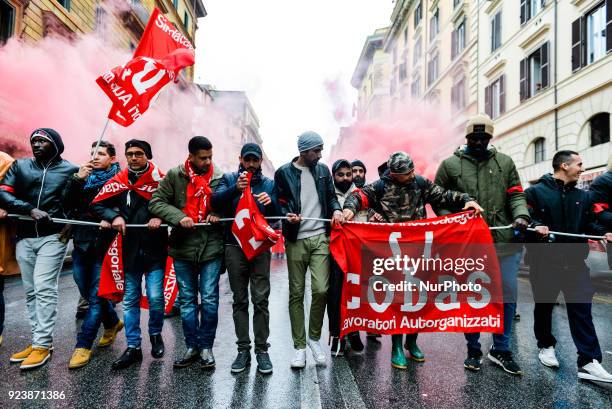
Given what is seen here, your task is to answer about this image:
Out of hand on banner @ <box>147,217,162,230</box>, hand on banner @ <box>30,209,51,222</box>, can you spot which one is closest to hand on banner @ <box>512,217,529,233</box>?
hand on banner @ <box>147,217,162,230</box>

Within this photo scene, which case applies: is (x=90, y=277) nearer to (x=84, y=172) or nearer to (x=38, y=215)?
(x=38, y=215)

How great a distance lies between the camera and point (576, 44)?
14.4 meters

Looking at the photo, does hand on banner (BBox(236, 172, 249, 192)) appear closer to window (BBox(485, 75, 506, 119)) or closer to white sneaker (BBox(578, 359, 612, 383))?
white sneaker (BBox(578, 359, 612, 383))

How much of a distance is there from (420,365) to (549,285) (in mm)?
1445

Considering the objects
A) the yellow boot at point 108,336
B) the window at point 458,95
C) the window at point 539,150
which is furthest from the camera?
the window at point 458,95

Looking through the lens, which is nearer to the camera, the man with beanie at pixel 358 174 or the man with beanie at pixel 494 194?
the man with beanie at pixel 494 194

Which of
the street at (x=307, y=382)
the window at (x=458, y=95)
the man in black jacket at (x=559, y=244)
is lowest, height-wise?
the street at (x=307, y=382)

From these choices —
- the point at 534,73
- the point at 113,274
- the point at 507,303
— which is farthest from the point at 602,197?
the point at 534,73

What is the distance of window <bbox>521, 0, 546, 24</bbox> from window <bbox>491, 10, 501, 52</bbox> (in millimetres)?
1896

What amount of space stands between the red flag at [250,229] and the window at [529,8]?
18.2 metres

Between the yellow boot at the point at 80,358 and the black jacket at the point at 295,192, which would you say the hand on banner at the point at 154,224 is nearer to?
the black jacket at the point at 295,192

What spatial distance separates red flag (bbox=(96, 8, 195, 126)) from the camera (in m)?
4.56

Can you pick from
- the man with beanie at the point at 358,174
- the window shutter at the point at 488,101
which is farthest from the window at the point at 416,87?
the man with beanie at the point at 358,174

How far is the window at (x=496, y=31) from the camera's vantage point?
19.9m
